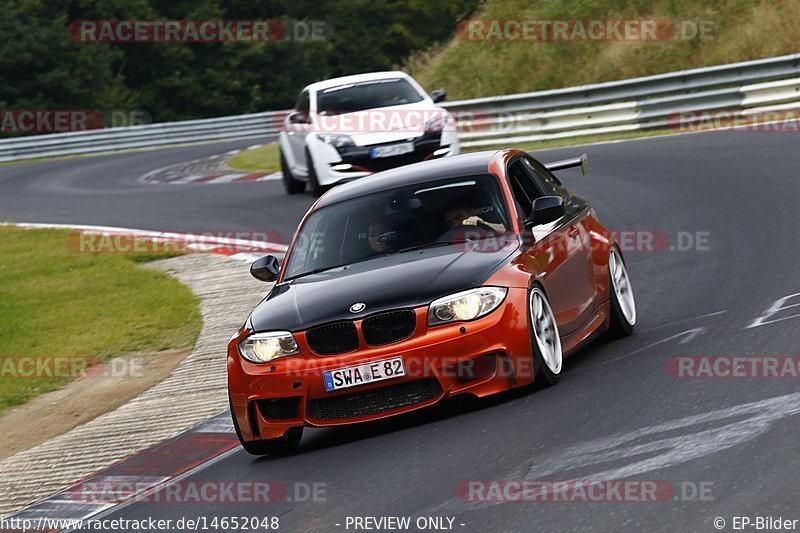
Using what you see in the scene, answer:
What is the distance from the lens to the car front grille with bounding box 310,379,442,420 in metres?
7.51

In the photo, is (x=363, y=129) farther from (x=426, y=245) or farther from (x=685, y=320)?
(x=426, y=245)

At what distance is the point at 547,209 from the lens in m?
8.45

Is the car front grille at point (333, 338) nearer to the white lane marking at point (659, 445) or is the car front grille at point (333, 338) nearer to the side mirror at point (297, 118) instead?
the white lane marking at point (659, 445)

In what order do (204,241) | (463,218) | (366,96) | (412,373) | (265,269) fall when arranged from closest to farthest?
(412,373) < (463,218) < (265,269) < (204,241) < (366,96)

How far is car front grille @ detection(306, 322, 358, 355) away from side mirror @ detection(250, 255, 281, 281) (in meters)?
1.29

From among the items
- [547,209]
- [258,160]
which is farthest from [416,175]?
[258,160]

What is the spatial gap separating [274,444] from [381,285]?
1066 millimetres

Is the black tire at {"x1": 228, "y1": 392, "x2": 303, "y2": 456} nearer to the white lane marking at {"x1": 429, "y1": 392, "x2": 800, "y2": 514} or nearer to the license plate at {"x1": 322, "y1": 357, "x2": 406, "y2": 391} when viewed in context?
the license plate at {"x1": 322, "y1": 357, "x2": 406, "y2": 391}

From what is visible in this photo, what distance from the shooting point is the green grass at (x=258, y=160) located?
29.5 m

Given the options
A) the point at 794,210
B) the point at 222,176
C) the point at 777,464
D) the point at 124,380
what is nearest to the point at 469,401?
the point at 777,464

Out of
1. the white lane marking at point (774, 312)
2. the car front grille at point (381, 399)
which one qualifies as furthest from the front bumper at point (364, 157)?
the car front grille at point (381, 399)

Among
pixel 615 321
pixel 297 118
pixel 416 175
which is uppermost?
pixel 416 175

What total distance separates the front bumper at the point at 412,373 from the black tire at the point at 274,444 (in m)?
0.08

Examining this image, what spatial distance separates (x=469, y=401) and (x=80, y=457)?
8.36 ft
